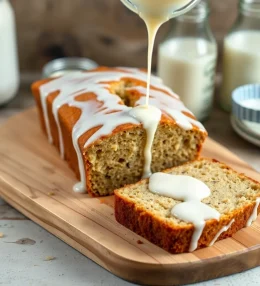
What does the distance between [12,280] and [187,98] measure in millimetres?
1346

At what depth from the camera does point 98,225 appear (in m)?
2.34

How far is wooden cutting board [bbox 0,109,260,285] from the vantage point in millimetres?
2148

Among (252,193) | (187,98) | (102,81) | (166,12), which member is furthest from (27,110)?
(252,193)

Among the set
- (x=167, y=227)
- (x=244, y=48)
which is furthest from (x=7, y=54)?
(x=167, y=227)

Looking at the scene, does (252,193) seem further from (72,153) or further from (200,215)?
(72,153)

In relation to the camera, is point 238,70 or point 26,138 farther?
point 238,70

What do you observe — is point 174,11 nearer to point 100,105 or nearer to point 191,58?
point 100,105

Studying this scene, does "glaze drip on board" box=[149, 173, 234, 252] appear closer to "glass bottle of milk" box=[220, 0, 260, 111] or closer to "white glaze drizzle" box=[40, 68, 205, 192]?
"white glaze drizzle" box=[40, 68, 205, 192]

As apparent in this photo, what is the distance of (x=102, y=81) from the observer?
2809mm

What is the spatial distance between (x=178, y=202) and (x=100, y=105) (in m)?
0.56

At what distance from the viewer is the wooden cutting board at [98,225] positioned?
215cm

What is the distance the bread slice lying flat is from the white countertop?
162 millimetres

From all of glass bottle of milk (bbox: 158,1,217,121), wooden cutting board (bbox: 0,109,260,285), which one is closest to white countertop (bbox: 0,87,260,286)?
wooden cutting board (bbox: 0,109,260,285)

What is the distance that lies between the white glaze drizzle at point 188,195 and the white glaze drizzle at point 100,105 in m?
0.20
